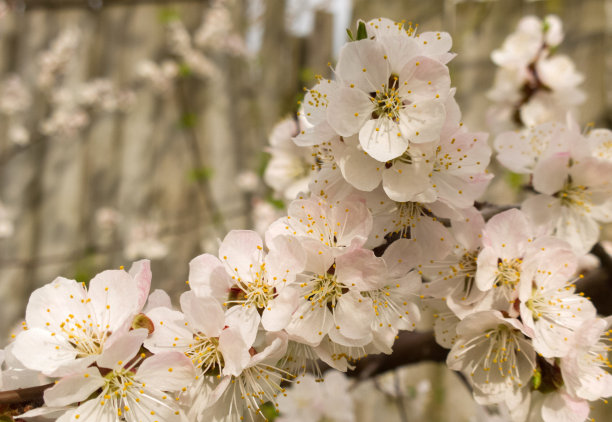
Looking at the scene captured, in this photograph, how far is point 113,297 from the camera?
61 cm

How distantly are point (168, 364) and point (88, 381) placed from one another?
93mm

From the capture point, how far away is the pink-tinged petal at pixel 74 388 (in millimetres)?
519

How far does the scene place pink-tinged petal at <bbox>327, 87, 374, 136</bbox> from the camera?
61 centimetres

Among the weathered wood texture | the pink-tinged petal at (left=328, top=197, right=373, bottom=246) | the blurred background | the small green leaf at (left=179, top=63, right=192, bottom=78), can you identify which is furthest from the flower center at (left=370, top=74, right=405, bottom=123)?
the small green leaf at (left=179, top=63, right=192, bottom=78)

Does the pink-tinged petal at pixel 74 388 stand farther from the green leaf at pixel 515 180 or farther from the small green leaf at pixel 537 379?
the green leaf at pixel 515 180

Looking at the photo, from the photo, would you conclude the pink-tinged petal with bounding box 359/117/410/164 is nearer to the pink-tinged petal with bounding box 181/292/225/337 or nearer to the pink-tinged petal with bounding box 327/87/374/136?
the pink-tinged petal with bounding box 327/87/374/136

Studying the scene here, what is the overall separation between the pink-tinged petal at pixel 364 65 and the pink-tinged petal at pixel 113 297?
0.41 meters

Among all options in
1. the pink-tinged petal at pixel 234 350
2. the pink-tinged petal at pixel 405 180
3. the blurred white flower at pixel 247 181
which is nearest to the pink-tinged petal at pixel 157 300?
the pink-tinged petal at pixel 234 350

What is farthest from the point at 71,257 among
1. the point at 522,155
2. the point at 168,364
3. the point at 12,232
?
the point at 522,155

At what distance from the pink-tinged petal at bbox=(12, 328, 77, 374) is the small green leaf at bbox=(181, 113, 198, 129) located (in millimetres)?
1854

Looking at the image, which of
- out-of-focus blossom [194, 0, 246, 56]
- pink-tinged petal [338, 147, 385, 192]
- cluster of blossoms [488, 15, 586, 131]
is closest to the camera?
pink-tinged petal [338, 147, 385, 192]

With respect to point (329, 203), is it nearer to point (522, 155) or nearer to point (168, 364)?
point (168, 364)

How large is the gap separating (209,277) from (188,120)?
6.05 ft

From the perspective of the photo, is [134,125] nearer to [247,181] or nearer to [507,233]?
[247,181]
